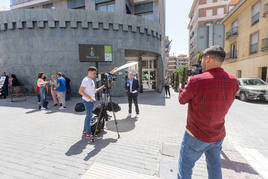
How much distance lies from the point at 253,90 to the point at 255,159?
7.70 meters

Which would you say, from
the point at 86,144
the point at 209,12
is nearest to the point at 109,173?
the point at 86,144

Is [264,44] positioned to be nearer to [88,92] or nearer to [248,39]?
[248,39]

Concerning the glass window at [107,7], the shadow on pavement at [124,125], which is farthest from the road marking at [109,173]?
the glass window at [107,7]

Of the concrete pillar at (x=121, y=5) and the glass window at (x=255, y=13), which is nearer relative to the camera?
the concrete pillar at (x=121, y=5)

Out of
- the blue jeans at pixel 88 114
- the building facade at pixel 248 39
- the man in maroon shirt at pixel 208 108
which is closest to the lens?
the man in maroon shirt at pixel 208 108

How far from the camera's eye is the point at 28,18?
9.66 meters

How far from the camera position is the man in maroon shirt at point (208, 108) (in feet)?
4.37

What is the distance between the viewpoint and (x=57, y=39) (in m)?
9.70

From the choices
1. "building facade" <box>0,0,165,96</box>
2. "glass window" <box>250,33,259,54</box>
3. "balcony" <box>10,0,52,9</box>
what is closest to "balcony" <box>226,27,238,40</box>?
"glass window" <box>250,33,259,54</box>

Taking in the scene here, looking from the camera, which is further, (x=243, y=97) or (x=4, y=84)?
(x=4, y=84)

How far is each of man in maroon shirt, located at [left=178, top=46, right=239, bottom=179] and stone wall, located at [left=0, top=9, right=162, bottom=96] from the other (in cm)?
897

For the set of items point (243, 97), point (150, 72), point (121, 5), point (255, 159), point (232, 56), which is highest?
point (121, 5)

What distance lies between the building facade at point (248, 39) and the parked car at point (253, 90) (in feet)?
16.7

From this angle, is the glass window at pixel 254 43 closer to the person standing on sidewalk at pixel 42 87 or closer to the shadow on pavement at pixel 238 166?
the shadow on pavement at pixel 238 166
